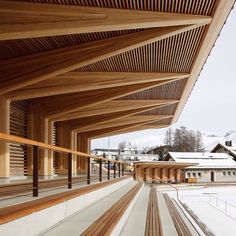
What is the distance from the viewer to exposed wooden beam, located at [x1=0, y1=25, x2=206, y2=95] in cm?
1397

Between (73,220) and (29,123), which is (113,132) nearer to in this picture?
(29,123)

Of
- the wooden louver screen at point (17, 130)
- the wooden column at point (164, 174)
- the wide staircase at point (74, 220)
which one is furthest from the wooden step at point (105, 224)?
the wooden column at point (164, 174)

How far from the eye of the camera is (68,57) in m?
15.2

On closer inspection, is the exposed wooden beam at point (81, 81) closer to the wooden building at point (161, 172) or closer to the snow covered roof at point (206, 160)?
the wooden building at point (161, 172)

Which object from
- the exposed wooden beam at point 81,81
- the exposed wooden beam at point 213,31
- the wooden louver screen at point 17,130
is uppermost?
the exposed wooden beam at point 213,31

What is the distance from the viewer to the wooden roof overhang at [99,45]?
36.7 feet

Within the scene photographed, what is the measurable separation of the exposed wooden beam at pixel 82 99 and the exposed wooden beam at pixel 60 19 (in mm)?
10010

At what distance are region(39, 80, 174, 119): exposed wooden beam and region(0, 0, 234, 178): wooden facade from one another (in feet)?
0.18

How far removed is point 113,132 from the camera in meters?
43.5

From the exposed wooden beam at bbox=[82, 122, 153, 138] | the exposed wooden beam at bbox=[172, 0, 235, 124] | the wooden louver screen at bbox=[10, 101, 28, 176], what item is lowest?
the wooden louver screen at bbox=[10, 101, 28, 176]

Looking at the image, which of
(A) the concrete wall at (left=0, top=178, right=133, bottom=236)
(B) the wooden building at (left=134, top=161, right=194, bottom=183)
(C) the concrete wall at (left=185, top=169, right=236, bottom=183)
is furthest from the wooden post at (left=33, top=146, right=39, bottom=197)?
(C) the concrete wall at (left=185, top=169, right=236, bottom=183)

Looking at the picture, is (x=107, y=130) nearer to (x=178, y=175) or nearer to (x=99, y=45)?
(x=178, y=175)

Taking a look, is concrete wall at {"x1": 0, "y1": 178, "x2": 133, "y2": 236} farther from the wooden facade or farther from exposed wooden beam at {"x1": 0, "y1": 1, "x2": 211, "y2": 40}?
exposed wooden beam at {"x1": 0, "y1": 1, "x2": 211, "y2": 40}

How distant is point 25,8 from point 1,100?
731 cm
